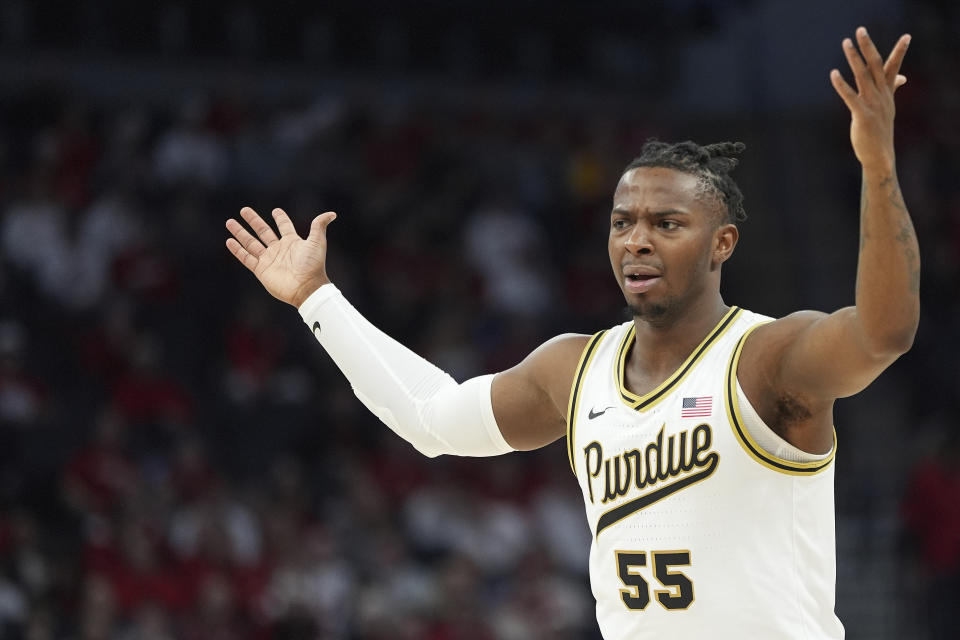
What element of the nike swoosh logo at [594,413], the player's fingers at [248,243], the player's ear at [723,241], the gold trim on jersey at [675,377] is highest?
the player's fingers at [248,243]

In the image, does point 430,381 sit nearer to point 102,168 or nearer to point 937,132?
point 102,168

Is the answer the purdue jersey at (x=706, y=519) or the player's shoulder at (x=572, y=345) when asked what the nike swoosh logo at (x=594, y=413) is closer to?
the purdue jersey at (x=706, y=519)

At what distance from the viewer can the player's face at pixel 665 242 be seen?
3889mm

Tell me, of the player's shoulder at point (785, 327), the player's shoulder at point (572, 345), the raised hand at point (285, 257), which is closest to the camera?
the player's shoulder at point (785, 327)

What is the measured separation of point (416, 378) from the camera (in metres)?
4.55

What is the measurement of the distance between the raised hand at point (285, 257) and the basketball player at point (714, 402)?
948mm

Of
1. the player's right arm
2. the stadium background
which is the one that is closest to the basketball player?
the player's right arm

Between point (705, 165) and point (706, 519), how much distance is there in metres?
1.06

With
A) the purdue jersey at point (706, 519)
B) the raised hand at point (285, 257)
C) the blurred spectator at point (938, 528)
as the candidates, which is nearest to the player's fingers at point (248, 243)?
the raised hand at point (285, 257)

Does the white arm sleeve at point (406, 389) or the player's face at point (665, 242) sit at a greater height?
the player's face at point (665, 242)

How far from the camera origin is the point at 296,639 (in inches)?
316

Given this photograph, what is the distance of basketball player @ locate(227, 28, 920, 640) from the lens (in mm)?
3287

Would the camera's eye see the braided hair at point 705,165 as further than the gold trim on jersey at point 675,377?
Yes

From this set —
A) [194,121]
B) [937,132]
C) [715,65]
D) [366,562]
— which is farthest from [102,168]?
[937,132]
